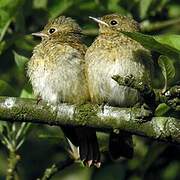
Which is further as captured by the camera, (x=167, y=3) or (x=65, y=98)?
(x=167, y=3)

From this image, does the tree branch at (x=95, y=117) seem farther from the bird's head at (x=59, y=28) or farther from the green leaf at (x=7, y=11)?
the bird's head at (x=59, y=28)

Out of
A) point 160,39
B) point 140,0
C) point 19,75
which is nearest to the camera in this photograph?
point 160,39

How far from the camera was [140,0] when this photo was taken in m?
6.03

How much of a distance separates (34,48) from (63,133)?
758 millimetres

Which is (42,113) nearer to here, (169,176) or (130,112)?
(130,112)

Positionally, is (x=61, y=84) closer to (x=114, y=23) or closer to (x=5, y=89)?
(x=5, y=89)

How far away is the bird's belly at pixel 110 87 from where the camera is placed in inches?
200

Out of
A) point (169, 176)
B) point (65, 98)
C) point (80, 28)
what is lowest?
point (169, 176)

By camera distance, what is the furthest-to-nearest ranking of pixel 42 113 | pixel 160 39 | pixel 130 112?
pixel 42 113 → pixel 130 112 → pixel 160 39

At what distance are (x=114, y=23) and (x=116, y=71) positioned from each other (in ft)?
2.44

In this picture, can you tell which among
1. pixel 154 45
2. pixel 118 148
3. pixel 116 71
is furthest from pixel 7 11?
pixel 154 45

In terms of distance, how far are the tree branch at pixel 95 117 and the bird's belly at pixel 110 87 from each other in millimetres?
616

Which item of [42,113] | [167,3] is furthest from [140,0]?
[42,113]

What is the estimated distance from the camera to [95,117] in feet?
14.2
